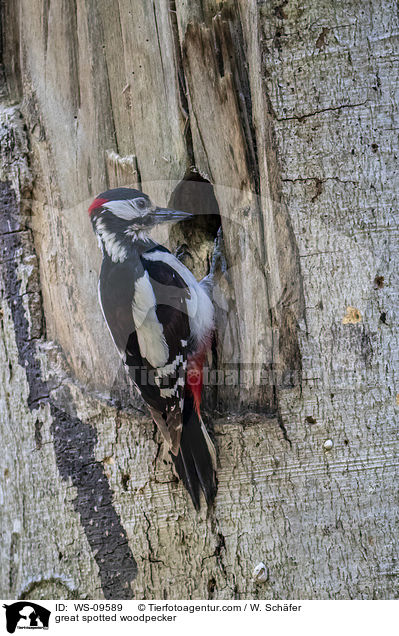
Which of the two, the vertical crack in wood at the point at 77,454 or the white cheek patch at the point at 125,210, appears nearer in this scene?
the vertical crack in wood at the point at 77,454

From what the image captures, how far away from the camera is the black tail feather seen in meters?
1.91

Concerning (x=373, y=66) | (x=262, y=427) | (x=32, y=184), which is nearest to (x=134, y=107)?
(x=32, y=184)

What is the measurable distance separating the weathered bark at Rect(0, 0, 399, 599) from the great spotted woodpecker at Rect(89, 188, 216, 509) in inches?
1.9

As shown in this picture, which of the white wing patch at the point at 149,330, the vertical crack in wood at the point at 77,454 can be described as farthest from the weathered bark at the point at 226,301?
the white wing patch at the point at 149,330

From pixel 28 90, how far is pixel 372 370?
146 centimetres

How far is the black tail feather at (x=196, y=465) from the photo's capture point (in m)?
1.91

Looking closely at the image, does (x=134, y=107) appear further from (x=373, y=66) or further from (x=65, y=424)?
(x=65, y=424)

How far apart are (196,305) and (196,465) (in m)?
0.46

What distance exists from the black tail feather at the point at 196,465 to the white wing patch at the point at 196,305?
269 millimetres

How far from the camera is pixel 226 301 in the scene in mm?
2043

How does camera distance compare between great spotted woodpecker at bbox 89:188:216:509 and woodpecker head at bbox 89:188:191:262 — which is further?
woodpecker head at bbox 89:188:191:262
